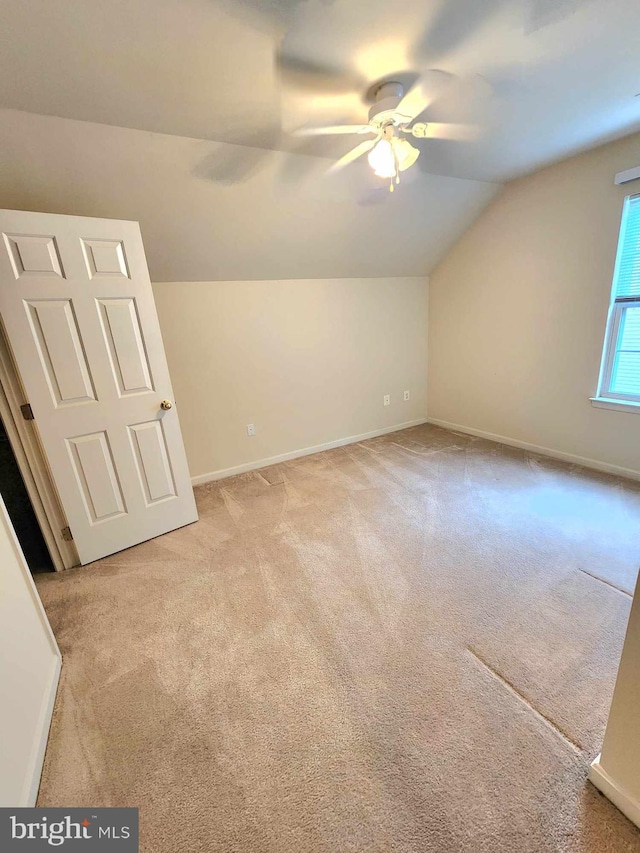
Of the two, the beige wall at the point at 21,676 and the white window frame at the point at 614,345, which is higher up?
the white window frame at the point at 614,345

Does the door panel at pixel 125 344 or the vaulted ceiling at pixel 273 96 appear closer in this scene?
the vaulted ceiling at pixel 273 96

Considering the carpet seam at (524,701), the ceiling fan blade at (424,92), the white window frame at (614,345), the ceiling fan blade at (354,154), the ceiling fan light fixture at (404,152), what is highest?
the ceiling fan blade at (424,92)

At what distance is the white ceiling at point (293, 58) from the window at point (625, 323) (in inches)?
33.9

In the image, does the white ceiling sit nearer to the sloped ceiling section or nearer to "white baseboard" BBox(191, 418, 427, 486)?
the sloped ceiling section

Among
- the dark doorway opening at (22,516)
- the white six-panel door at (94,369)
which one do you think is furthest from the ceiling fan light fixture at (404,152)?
the dark doorway opening at (22,516)

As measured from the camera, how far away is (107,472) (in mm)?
2250

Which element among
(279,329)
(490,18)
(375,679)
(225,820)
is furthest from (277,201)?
(225,820)

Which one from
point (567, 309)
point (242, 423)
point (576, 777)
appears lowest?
point (576, 777)

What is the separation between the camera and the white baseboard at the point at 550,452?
2898 millimetres

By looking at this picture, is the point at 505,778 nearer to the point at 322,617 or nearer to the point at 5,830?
the point at 322,617

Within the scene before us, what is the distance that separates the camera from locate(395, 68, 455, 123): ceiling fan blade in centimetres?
164

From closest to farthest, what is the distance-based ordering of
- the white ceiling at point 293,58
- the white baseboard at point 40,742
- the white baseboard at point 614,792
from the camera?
the white baseboard at point 614,792 < the white baseboard at point 40,742 < the white ceiling at point 293,58

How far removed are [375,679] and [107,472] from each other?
6.35ft

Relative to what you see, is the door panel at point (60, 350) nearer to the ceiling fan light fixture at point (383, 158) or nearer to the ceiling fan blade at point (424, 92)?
the ceiling fan light fixture at point (383, 158)
